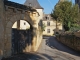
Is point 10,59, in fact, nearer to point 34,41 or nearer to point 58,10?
point 34,41

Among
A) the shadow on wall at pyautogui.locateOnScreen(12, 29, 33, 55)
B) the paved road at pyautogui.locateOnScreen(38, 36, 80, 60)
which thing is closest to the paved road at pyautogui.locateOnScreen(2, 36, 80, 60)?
the paved road at pyautogui.locateOnScreen(38, 36, 80, 60)

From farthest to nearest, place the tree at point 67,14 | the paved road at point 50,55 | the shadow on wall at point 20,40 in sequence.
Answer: the tree at point 67,14
the shadow on wall at point 20,40
the paved road at point 50,55

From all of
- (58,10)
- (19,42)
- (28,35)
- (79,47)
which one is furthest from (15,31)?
(58,10)

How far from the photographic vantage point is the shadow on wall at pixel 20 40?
14.2 meters

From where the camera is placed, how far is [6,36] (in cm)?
1251

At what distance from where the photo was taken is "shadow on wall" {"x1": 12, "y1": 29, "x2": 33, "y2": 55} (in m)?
14.2

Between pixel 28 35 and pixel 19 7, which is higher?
pixel 19 7

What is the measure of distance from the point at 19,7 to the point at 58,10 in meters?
21.3

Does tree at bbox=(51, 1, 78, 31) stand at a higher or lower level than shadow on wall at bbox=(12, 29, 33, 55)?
higher

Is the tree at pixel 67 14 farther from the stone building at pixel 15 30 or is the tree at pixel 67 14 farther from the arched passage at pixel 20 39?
the arched passage at pixel 20 39

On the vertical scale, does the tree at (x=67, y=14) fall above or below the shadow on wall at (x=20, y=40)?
above

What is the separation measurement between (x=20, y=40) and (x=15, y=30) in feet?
4.11

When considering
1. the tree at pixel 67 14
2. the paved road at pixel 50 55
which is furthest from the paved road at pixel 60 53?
the tree at pixel 67 14

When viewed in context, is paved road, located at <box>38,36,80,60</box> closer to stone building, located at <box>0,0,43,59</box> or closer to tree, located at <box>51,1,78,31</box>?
stone building, located at <box>0,0,43,59</box>
